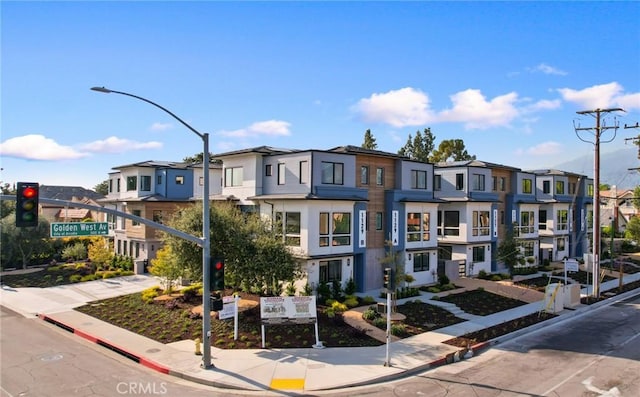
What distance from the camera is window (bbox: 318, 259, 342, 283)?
27.7 m

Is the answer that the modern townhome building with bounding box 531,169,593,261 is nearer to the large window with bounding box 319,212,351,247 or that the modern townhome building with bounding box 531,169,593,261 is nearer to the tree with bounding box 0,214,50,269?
the large window with bounding box 319,212,351,247

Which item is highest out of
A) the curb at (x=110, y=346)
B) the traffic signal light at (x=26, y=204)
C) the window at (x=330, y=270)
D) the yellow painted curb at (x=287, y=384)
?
the traffic signal light at (x=26, y=204)

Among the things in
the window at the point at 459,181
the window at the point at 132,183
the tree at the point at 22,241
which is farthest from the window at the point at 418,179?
the tree at the point at 22,241

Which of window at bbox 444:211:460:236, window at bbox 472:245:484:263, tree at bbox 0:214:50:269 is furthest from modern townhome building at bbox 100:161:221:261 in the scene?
window at bbox 472:245:484:263

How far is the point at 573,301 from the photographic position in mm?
28141

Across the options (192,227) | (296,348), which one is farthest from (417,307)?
(192,227)

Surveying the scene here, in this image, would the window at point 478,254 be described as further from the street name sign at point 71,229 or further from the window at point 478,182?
the street name sign at point 71,229

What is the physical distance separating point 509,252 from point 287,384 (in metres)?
26.6

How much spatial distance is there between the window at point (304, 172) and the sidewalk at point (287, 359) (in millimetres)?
8440

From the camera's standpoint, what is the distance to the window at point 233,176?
31297 mm

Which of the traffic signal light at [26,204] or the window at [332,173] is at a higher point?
the window at [332,173]

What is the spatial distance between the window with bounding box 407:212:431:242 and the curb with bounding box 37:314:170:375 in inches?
776

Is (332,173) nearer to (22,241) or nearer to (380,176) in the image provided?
(380,176)

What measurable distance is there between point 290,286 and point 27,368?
1340 cm
